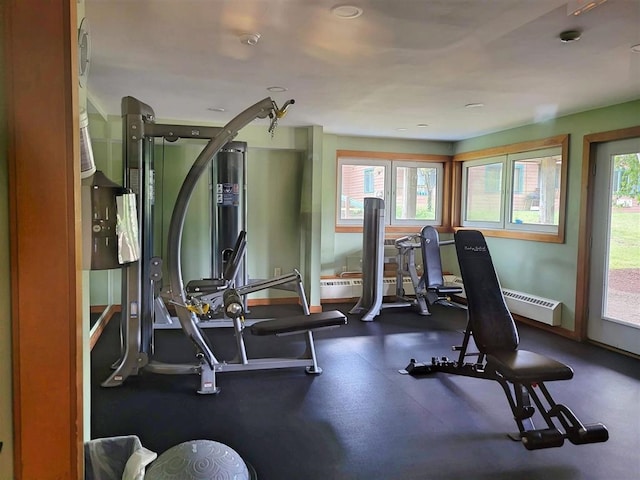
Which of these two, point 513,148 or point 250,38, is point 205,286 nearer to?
point 250,38

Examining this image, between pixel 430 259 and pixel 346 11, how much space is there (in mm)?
3669

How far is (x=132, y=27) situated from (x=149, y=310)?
211 centimetres

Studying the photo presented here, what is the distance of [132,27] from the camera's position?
91.0 inches

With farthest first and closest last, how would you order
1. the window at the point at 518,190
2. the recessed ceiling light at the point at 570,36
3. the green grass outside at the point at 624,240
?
the window at the point at 518,190 < the green grass outside at the point at 624,240 < the recessed ceiling light at the point at 570,36

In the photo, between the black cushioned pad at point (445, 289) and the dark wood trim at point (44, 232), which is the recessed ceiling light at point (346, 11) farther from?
the black cushioned pad at point (445, 289)

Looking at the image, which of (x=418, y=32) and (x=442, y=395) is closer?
(x=418, y=32)

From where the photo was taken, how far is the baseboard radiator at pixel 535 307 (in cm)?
461

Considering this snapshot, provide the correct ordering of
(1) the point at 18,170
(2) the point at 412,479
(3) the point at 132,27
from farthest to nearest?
1. (3) the point at 132,27
2. (2) the point at 412,479
3. (1) the point at 18,170

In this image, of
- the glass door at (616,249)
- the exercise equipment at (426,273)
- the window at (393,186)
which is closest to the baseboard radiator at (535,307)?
the glass door at (616,249)

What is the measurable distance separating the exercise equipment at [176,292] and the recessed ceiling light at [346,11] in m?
0.89

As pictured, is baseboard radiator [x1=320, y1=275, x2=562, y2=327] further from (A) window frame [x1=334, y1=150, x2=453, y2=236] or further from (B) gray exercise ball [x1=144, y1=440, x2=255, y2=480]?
(B) gray exercise ball [x1=144, y1=440, x2=255, y2=480]

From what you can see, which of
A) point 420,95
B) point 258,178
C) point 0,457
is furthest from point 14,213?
point 258,178

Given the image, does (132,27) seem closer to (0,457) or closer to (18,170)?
(18,170)

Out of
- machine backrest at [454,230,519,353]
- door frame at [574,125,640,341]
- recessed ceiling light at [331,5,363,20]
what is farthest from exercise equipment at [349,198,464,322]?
recessed ceiling light at [331,5,363,20]
